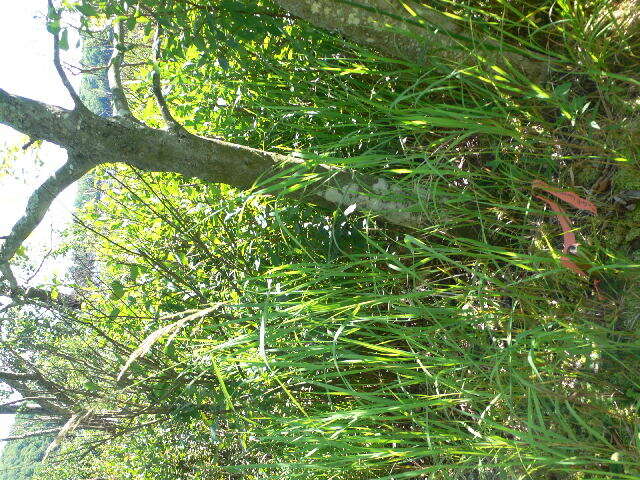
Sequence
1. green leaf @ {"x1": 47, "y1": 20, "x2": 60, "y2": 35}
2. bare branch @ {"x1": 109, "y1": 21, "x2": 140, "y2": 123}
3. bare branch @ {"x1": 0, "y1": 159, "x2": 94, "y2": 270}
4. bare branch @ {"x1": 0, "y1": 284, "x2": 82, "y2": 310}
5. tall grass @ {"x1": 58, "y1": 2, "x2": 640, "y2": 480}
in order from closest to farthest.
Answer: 1. tall grass @ {"x1": 58, "y1": 2, "x2": 640, "y2": 480}
2. green leaf @ {"x1": 47, "y1": 20, "x2": 60, "y2": 35}
3. bare branch @ {"x1": 0, "y1": 159, "x2": 94, "y2": 270}
4. bare branch @ {"x1": 109, "y1": 21, "x2": 140, "y2": 123}
5. bare branch @ {"x1": 0, "y1": 284, "x2": 82, "y2": 310}

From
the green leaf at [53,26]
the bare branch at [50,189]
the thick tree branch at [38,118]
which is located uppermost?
the green leaf at [53,26]

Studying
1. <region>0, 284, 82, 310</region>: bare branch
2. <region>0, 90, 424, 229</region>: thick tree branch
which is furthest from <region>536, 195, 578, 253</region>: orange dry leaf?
<region>0, 284, 82, 310</region>: bare branch

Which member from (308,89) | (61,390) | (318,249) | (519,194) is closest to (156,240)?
(61,390)

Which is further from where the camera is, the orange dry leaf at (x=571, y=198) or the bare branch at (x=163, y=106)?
the bare branch at (x=163, y=106)

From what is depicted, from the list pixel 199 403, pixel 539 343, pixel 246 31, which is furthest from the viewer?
pixel 199 403

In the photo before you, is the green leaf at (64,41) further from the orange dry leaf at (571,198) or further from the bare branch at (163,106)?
the orange dry leaf at (571,198)

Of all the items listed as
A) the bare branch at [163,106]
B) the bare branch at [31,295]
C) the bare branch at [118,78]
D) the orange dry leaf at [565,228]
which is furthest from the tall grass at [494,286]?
the bare branch at [31,295]

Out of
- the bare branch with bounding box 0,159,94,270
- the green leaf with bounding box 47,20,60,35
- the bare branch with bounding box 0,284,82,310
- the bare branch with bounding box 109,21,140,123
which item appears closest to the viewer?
the green leaf with bounding box 47,20,60,35

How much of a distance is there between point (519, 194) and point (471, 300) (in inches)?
11.9

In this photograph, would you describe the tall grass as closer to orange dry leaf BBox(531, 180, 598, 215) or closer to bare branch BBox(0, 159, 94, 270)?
orange dry leaf BBox(531, 180, 598, 215)

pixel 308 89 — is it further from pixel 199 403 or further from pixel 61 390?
pixel 61 390

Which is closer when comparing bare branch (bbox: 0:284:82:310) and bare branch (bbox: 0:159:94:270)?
bare branch (bbox: 0:159:94:270)

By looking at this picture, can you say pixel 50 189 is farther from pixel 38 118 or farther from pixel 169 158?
→ pixel 169 158

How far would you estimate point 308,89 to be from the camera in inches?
68.8
